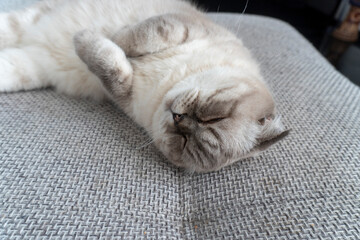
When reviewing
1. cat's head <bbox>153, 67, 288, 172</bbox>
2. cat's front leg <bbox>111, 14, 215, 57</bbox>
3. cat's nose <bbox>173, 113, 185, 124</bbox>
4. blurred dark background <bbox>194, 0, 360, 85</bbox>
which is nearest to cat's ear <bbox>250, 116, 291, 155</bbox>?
cat's head <bbox>153, 67, 288, 172</bbox>

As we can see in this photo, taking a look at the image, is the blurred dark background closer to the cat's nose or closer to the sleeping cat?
the sleeping cat

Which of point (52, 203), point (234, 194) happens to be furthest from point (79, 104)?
point (234, 194)

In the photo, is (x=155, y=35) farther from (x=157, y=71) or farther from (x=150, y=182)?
(x=150, y=182)

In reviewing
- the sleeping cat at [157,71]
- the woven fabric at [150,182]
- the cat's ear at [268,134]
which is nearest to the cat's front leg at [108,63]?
the sleeping cat at [157,71]

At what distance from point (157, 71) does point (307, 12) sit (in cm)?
361

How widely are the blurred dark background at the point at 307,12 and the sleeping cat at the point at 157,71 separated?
2223mm

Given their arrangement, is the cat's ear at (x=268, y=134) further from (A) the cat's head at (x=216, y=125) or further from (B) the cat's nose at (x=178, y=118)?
(B) the cat's nose at (x=178, y=118)

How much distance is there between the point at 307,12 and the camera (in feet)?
12.8

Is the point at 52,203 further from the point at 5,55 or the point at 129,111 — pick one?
the point at 5,55

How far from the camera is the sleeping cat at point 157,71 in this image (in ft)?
3.50

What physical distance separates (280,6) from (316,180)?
12.3ft

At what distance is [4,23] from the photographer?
1.56 m

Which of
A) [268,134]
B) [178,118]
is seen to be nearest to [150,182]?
[178,118]

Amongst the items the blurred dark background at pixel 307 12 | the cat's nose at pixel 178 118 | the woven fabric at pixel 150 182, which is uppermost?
the blurred dark background at pixel 307 12
